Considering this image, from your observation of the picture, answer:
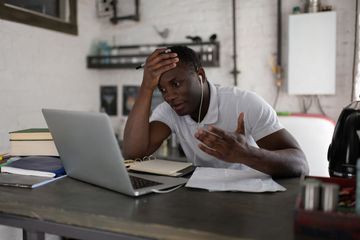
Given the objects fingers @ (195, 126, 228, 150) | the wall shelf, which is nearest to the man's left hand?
fingers @ (195, 126, 228, 150)

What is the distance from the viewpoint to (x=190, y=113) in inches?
70.0

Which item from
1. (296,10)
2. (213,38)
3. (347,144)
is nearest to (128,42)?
(213,38)

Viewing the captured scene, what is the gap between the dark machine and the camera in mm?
1166

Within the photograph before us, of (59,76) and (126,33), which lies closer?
(59,76)

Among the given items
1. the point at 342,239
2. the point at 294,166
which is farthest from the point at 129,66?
the point at 342,239

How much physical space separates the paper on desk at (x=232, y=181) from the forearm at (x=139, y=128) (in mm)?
487

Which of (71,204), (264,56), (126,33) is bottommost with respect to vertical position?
(71,204)

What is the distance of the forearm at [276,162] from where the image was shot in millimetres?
1188

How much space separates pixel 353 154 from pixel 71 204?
0.87m

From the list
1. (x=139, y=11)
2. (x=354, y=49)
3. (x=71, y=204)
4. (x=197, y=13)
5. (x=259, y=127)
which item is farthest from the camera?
(x=139, y=11)

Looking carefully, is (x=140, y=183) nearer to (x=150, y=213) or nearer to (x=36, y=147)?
(x=150, y=213)

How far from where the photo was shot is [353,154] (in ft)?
3.82

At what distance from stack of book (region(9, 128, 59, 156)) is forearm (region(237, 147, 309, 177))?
80 cm

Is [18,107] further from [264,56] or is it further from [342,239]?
[342,239]
